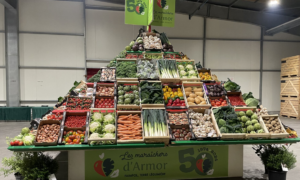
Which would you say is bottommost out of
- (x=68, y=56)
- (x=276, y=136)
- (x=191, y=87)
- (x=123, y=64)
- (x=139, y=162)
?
(x=139, y=162)

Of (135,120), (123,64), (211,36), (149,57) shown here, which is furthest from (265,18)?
(135,120)

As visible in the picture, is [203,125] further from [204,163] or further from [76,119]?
[76,119]

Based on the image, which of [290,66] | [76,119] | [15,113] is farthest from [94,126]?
[290,66]

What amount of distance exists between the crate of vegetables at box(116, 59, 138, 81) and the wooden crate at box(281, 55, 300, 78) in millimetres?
10511

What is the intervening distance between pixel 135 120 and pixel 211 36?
11.0 meters

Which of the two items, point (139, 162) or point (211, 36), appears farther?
point (211, 36)

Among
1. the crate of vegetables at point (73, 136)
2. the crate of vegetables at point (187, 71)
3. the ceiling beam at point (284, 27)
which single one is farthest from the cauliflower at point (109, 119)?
the ceiling beam at point (284, 27)

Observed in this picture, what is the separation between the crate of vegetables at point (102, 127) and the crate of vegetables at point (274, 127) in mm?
2633

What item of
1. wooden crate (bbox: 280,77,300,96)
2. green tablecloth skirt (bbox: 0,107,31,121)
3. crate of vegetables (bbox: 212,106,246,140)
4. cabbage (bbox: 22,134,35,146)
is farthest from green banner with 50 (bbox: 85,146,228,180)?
wooden crate (bbox: 280,77,300,96)

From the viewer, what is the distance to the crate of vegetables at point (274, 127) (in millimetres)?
3722

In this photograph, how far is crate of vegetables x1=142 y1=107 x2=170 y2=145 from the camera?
11.2 ft

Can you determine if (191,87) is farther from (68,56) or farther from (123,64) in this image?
(68,56)

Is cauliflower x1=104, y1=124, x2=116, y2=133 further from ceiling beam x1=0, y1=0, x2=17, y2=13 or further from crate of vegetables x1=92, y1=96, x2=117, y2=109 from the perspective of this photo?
ceiling beam x1=0, y1=0, x2=17, y2=13

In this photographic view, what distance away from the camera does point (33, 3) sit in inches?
472
